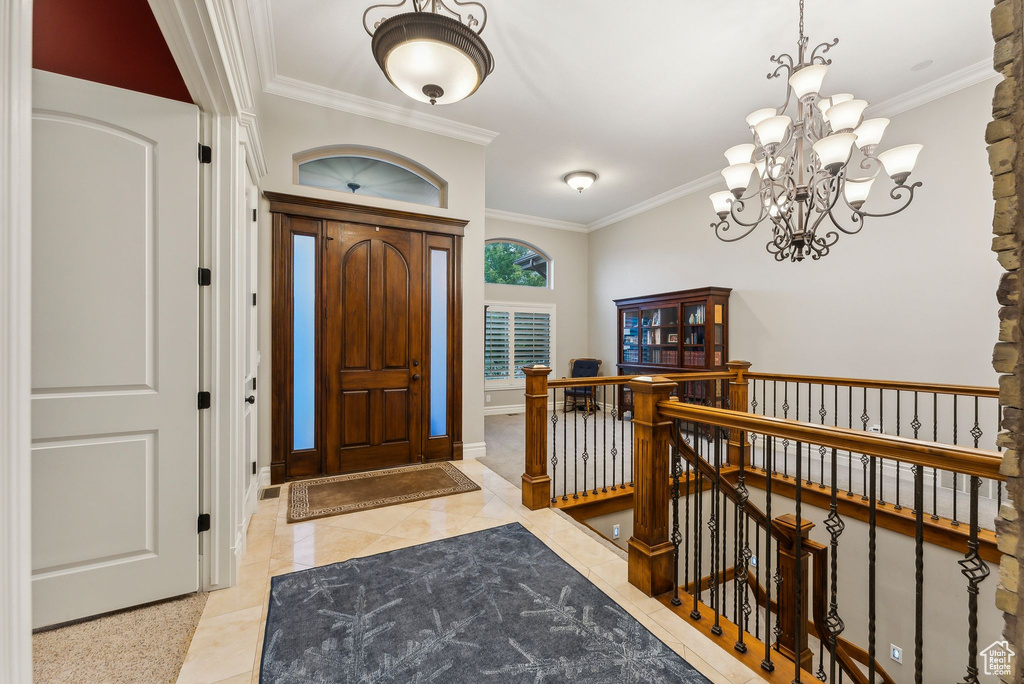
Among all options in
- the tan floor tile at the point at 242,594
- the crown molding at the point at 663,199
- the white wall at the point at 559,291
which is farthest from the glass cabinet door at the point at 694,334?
the tan floor tile at the point at 242,594

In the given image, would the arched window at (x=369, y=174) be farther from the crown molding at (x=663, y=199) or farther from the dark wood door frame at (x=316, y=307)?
the crown molding at (x=663, y=199)

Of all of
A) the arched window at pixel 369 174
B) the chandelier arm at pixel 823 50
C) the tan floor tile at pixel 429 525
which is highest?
the chandelier arm at pixel 823 50

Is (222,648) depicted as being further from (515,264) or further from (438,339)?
(515,264)

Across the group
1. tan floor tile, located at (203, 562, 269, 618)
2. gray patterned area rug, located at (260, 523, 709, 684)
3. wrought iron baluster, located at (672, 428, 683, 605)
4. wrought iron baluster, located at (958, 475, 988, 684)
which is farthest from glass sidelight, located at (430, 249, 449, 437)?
wrought iron baluster, located at (958, 475, 988, 684)

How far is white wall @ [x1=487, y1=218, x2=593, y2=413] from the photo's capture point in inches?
288

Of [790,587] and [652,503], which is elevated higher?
[652,503]

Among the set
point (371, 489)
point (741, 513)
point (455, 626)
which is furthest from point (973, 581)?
point (371, 489)

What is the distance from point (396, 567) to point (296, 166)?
340cm

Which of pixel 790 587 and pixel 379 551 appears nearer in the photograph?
pixel 379 551

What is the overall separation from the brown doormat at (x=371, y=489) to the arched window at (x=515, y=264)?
4.13 metres

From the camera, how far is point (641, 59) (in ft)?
11.0

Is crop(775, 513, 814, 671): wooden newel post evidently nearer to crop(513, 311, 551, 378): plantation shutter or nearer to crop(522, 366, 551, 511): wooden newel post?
crop(522, 366, 551, 511): wooden newel post

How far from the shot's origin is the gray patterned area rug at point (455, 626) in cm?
163

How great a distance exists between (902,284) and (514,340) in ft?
16.5
